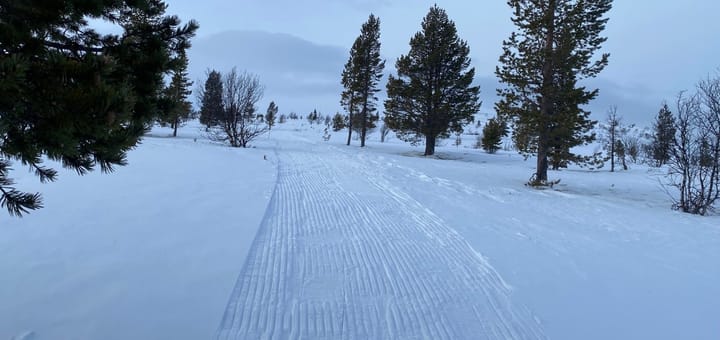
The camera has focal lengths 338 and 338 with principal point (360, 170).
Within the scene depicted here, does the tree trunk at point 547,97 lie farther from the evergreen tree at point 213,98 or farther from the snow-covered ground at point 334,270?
the evergreen tree at point 213,98

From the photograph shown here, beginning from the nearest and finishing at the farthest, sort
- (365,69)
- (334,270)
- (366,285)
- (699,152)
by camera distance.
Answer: (366,285)
(334,270)
(699,152)
(365,69)

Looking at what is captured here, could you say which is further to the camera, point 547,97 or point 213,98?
point 213,98

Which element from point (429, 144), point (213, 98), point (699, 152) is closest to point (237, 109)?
point (213, 98)

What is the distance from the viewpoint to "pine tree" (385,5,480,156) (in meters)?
23.5

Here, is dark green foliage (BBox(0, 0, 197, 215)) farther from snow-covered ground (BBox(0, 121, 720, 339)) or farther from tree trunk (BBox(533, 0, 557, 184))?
tree trunk (BBox(533, 0, 557, 184))

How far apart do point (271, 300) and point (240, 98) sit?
21753 millimetres

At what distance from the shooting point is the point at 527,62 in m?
11.6

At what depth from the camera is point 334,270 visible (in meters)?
3.79

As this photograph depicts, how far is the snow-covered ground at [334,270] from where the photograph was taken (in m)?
2.76

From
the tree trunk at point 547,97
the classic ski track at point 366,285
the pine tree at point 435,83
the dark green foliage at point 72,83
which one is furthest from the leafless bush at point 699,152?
the pine tree at point 435,83

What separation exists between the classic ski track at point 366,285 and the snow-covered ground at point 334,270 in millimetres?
19

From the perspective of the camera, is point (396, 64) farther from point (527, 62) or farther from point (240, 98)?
point (527, 62)

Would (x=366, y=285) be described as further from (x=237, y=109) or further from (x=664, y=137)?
(x=237, y=109)

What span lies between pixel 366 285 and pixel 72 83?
288 centimetres
